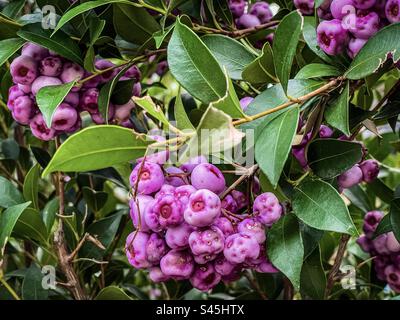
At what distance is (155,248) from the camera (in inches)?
29.4

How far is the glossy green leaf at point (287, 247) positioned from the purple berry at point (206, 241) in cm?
6

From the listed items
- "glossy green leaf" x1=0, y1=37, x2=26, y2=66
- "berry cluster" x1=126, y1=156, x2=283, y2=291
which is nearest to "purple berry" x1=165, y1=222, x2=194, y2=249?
"berry cluster" x1=126, y1=156, x2=283, y2=291

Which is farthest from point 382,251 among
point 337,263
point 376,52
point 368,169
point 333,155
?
point 376,52

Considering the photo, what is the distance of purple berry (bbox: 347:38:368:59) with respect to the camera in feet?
2.39

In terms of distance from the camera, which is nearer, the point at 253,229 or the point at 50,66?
the point at 253,229

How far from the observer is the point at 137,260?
75cm

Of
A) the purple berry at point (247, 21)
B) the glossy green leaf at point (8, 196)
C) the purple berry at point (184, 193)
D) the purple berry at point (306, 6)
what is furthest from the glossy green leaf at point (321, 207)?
the glossy green leaf at point (8, 196)

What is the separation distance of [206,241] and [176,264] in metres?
0.06

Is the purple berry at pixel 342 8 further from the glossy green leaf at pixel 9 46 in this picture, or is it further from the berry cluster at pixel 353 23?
the glossy green leaf at pixel 9 46

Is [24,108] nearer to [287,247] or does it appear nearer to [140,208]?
[140,208]

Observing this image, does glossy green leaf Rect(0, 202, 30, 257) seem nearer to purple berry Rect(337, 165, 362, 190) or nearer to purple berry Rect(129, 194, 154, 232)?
purple berry Rect(129, 194, 154, 232)

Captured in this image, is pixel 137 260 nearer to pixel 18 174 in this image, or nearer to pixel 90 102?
pixel 90 102
